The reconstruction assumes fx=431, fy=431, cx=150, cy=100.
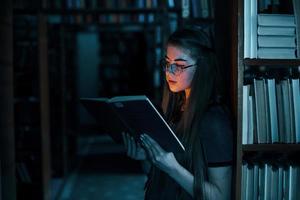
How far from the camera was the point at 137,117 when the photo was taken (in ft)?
4.44

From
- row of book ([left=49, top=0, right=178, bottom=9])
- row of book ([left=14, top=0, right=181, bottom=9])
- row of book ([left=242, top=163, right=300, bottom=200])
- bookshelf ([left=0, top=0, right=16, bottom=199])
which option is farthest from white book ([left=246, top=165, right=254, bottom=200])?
row of book ([left=49, top=0, right=178, bottom=9])

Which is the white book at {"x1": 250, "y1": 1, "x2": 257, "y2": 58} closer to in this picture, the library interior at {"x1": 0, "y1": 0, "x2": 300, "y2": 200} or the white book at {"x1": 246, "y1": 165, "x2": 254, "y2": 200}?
the library interior at {"x1": 0, "y1": 0, "x2": 300, "y2": 200}

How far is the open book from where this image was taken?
4.24ft

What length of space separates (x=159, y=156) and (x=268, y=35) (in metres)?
0.55

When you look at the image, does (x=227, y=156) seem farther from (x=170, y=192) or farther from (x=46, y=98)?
(x=46, y=98)

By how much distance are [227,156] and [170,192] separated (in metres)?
Result: 0.26

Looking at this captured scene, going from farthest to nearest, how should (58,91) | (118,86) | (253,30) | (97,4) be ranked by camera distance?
(118,86)
(58,91)
(97,4)
(253,30)

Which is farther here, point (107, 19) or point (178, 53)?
point (107, 19)

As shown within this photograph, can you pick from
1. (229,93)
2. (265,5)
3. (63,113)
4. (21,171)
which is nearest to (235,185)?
(229,93)

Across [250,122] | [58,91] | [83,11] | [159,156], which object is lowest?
[159,156]

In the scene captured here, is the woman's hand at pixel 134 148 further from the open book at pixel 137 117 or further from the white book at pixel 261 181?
the white book at pixel 261 181

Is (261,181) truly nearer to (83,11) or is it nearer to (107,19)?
(83,11)

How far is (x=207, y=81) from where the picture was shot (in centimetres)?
141

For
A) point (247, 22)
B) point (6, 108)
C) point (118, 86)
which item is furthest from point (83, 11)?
point (118, 86)
